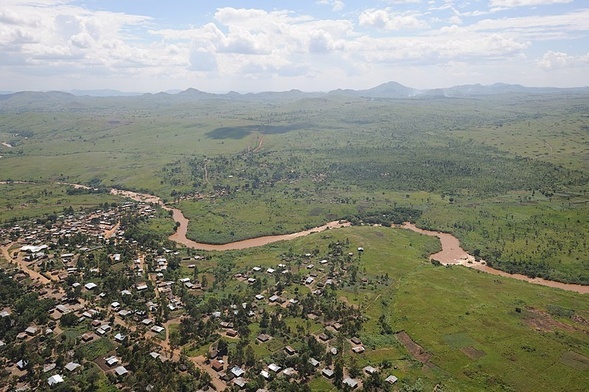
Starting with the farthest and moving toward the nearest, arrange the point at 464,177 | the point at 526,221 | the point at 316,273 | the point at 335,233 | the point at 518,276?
the point at 464,177
the point at 526,221
the point at 335,233
the point at 518,276
the point at 316,273

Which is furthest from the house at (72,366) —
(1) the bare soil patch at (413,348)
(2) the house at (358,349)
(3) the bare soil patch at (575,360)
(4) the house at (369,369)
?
(3) the bare soil patch at (575,360)

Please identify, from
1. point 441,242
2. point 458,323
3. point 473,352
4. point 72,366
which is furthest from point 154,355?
point 441,242

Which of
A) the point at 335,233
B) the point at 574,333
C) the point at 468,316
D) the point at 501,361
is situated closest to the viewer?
the point at 501,361

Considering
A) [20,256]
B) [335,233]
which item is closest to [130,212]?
[20,256]

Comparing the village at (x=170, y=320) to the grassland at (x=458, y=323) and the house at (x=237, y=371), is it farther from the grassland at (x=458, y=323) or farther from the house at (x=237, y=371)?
the grassland at (x=458, y=323)

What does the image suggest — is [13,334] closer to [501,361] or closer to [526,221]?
[501,361]

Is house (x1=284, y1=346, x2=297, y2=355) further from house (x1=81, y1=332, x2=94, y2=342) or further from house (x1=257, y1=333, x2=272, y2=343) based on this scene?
house (x1=81, y1=332, x2=94, y2=342)
